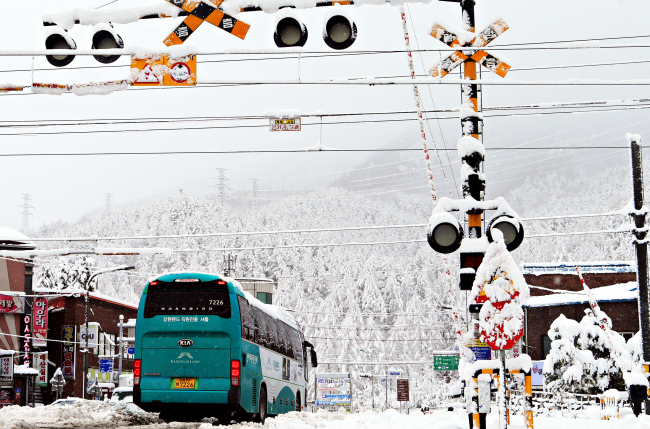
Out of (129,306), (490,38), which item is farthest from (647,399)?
(129,306)

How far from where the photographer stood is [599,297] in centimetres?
4531

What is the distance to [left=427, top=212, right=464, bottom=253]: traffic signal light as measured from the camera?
40.2ft

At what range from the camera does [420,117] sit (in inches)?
640

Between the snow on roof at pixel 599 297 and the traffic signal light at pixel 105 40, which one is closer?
the traffic signal light at pixel 105 40

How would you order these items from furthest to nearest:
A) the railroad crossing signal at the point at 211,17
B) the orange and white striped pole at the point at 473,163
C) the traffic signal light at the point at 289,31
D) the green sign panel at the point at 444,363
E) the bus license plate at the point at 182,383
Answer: the green sign panel at the point at 444,363 < the bus license plate at the point at 182,383 < the railroad crossing signal at the point at 211,17 < the orange and white striped pole at the point at 473,163 < the traffic signal light at the point at 289,31

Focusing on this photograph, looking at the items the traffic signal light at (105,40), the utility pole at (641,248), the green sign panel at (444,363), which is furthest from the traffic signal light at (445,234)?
the green sign panel at (444,363)

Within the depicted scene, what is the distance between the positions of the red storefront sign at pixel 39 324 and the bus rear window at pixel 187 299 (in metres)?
33.5

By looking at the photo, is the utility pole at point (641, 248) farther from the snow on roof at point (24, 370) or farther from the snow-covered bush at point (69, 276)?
the snow-covered bush at point (69, 276)

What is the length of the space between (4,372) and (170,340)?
3102cm

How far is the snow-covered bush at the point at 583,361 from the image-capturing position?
34.8m

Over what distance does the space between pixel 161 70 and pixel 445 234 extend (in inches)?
226

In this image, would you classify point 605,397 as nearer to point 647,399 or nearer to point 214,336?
point 647,399

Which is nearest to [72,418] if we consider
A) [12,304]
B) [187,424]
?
[187,424]

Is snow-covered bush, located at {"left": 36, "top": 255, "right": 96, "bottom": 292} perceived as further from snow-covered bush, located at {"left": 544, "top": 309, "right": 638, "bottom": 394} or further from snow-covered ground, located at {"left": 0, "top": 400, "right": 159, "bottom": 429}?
snow-covered ground, located at {"left": 0, "top": 400, "right": 159, "bottom": 429}
